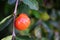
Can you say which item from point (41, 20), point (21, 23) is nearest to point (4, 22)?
point (21, 23)

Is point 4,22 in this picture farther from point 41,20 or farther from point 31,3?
point 41,20

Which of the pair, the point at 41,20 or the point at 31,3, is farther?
the point at 41,20

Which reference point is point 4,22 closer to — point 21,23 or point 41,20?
point 21,23

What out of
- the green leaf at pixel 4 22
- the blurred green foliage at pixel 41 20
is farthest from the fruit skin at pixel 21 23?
the blurred green foliage at pixel 41 20

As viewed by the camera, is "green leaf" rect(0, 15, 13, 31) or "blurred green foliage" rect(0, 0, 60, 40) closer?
"green leaf" rect(0, 15, 13, 31)

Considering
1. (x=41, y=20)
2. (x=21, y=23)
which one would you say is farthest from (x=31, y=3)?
(x=41, y=20)

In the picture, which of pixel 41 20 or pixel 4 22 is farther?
pixel 41 20

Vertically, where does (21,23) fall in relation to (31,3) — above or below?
below

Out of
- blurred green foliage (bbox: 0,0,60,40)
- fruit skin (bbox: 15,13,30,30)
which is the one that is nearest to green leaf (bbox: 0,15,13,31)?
fruit skin (bbox: 15,13,30,30)

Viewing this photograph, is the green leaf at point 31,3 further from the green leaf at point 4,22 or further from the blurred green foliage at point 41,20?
the blurred green foliage at point 41,20

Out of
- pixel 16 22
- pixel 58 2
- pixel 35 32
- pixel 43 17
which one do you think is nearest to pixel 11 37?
pixel 16 22

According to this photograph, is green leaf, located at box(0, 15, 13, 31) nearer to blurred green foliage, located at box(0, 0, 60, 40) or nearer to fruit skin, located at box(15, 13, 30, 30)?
fruit skin, located at box(15, 13, 30, 30)
